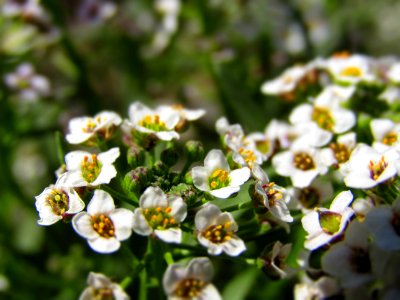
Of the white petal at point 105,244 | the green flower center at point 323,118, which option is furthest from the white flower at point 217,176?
the green flower center at point 323,118

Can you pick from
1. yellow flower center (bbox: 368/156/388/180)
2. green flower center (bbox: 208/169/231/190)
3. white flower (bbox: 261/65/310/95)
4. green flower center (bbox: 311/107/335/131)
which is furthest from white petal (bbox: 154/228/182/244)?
white flower (bbox: 261/65/310/95)

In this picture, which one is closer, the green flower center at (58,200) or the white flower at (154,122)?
the green flower center at (58,200)

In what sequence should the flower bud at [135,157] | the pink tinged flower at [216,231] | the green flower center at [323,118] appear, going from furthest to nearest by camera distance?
the green flower center at [323,118] → the flower bud at [135,157] → the pink tinged flower at [216,231]

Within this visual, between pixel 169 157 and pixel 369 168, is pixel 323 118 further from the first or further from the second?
pixel 169 157

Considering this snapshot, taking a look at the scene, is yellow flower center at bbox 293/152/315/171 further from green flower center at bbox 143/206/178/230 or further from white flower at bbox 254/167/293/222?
green flower center at bbox 143/206/178/230

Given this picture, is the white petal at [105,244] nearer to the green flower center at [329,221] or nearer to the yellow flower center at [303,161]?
the green flower center at [329,221]

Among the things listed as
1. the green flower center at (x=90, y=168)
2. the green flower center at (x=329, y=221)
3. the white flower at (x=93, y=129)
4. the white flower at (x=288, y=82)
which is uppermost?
the white flower at (x=93, y=129)
